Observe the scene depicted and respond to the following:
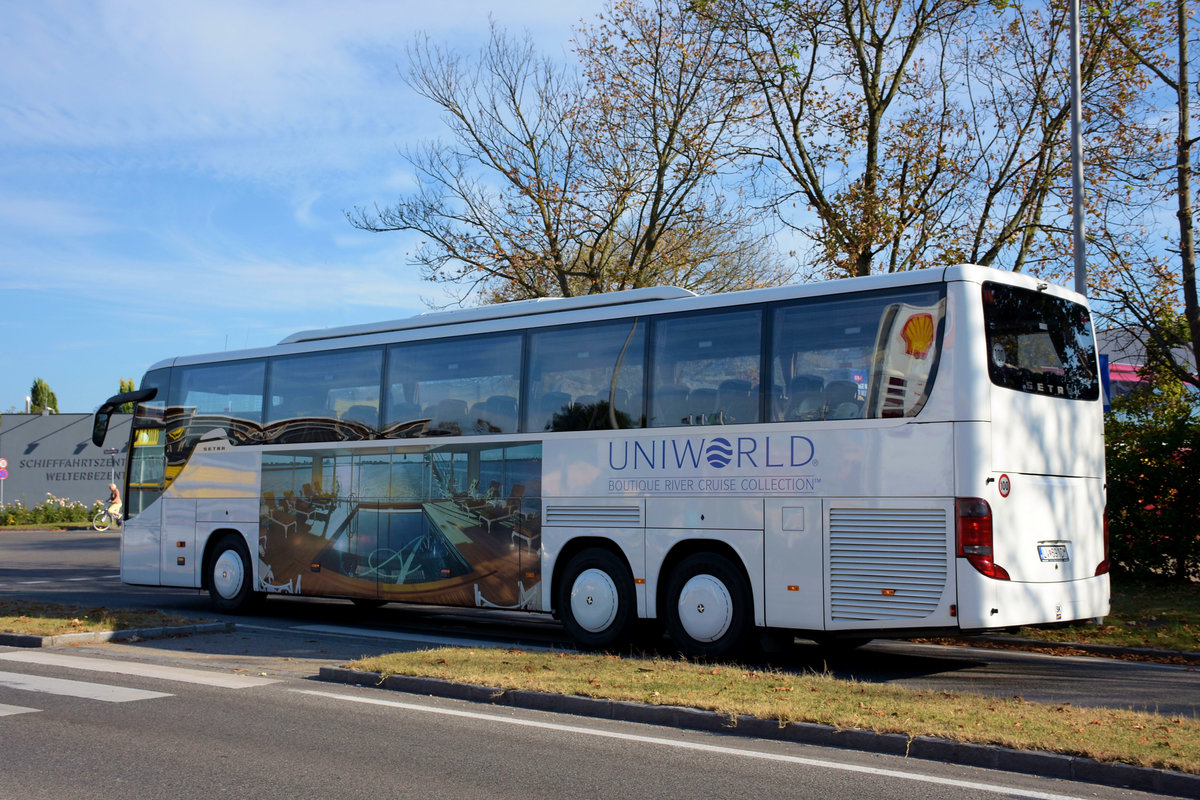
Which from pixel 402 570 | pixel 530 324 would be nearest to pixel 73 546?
pixel 402 570

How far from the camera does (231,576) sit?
53.1ft

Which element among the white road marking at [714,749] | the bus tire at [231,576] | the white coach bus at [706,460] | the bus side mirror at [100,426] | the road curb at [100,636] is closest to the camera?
the white road marking at [714,749]

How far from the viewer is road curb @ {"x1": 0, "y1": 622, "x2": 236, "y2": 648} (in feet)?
39.7

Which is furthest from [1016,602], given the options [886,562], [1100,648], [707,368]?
[707,368]

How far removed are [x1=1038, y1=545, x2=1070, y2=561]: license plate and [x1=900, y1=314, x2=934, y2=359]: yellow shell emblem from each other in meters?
2.04

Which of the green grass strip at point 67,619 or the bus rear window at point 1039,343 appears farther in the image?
the green grass strip at point 67,619

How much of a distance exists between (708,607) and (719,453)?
4.99 feet

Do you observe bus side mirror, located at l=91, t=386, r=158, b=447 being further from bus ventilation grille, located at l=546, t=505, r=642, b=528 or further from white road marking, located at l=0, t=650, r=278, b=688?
bus ventilation grille, located at l=546, t=505, r=642, b=528

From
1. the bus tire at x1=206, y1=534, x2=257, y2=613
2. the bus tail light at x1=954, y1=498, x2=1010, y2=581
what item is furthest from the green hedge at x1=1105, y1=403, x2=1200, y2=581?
the bus tire at x1=206, y1=534, x2=257, y2=613

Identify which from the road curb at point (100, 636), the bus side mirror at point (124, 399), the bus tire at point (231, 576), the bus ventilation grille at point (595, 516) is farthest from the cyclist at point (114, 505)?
the bus ventilation grille at point (595, 516)

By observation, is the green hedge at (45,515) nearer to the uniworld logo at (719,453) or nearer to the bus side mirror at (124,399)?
the bus side mirror at (124,399)

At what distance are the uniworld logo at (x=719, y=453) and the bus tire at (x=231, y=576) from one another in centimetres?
793

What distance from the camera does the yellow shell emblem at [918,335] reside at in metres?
9.80

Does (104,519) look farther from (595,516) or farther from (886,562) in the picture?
(886,562)
